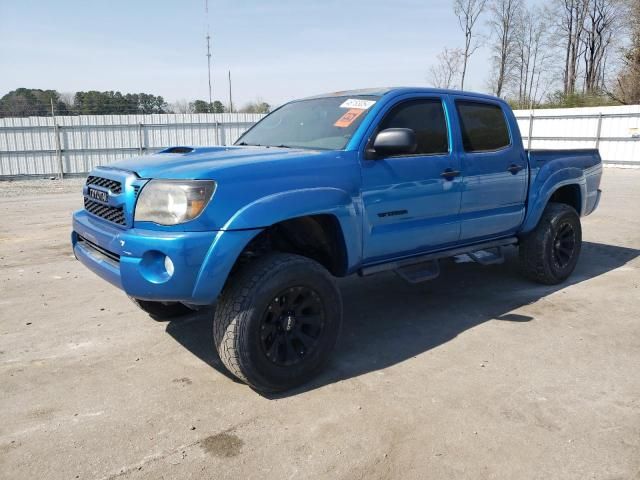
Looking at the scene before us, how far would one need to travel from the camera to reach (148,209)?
9.93 feet

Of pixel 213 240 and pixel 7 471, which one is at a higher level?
pixel 213 240

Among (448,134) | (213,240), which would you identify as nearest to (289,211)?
(213,240)

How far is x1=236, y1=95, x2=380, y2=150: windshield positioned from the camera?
383 cm

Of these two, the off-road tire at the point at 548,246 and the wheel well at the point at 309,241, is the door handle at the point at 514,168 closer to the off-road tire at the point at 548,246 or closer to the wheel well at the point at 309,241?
the off-road tire at the point at 548,246

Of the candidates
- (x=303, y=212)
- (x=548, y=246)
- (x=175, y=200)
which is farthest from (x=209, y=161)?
(x=548, y=246)

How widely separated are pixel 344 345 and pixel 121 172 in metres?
2.00

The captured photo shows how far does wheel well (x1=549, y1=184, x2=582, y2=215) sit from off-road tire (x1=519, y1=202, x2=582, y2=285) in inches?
13.4

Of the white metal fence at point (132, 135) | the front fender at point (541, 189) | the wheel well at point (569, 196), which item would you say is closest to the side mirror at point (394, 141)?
the front fender at point (541, 189)

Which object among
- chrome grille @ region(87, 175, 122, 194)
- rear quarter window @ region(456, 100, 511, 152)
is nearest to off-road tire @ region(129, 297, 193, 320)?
chrome grille @ region(87, 175, 122, 194)

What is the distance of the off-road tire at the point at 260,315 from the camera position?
120 inches

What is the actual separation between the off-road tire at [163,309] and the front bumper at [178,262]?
1321 millimetres

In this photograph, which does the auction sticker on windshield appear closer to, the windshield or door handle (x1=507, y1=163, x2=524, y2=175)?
the windshield

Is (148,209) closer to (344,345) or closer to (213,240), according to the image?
(213,240)

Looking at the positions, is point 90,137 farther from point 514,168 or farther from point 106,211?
point 514,168
